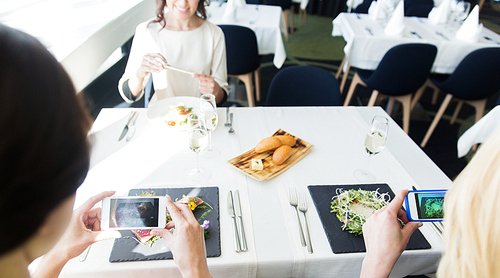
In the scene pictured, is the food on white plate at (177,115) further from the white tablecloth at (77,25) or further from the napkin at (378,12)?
the napkin at (378,12)

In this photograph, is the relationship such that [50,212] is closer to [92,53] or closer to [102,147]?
[102,147]

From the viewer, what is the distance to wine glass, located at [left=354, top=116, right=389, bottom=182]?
1027 mm

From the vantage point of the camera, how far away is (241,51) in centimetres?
251

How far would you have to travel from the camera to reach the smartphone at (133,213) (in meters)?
0.72

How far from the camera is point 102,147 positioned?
117 centimetres

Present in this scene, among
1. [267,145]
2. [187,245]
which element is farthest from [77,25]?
[187,245]

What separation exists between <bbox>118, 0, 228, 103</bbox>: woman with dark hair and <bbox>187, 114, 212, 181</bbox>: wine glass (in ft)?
1.59

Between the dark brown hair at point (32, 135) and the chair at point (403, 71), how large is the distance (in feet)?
7.81

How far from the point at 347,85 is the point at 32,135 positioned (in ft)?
11.7

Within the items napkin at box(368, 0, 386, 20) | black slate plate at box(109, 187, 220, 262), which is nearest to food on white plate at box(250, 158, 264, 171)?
black slate plate at box(109, 187, 220, 262)

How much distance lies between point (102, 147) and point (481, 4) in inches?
247

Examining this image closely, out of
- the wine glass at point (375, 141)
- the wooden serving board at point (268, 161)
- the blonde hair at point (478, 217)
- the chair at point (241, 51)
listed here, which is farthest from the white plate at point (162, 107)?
the chair at point (241, 51)

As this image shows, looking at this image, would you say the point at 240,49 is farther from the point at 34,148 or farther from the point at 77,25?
the point at 34,148

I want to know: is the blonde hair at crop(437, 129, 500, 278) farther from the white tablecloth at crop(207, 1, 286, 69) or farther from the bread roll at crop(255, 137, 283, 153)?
the white tablecloth at crop(207, 1, 286, 69)
